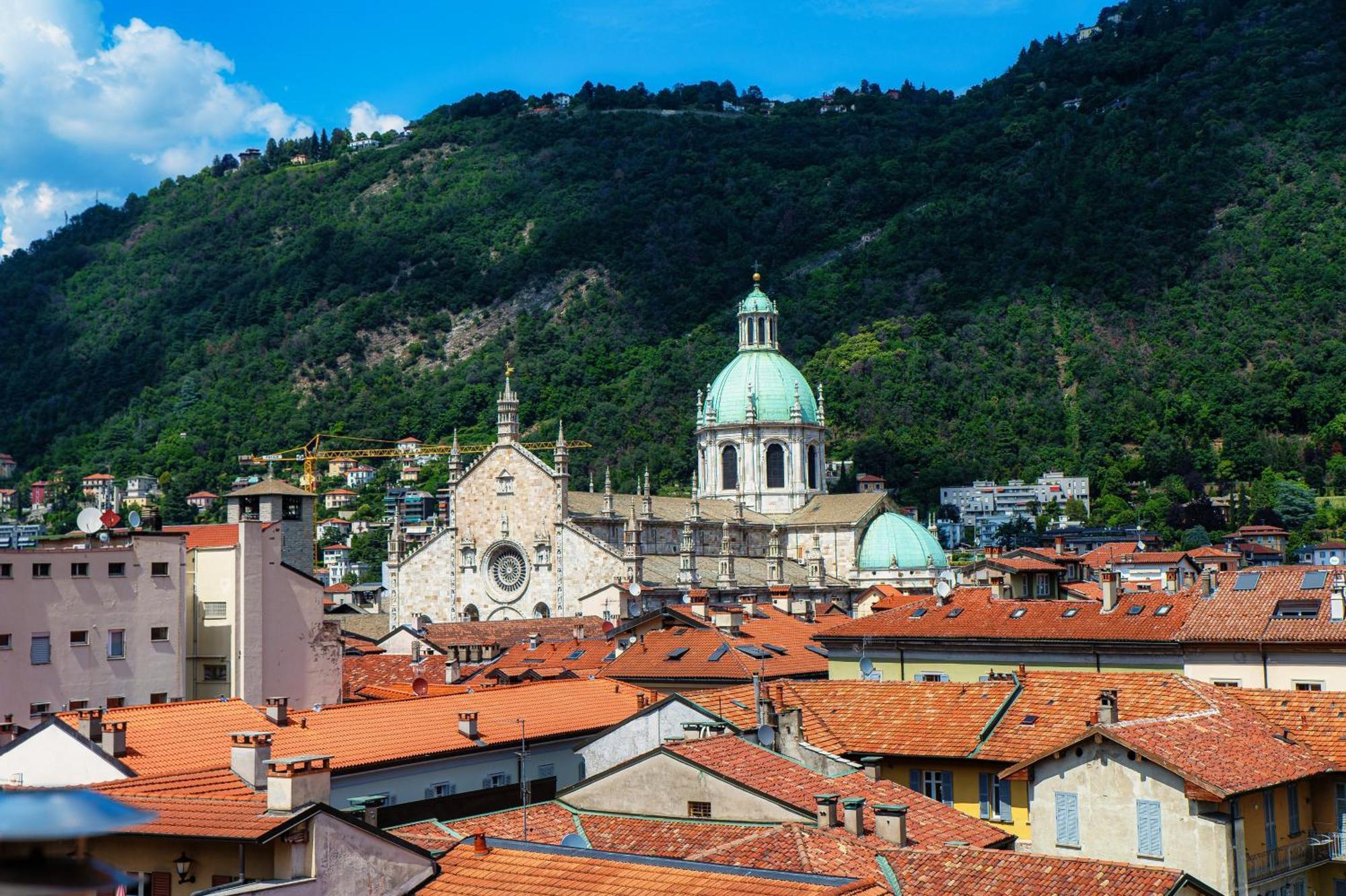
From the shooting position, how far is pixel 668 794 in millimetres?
25234

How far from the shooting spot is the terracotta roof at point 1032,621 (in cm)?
4131

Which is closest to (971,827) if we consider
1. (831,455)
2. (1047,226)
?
(831,455)

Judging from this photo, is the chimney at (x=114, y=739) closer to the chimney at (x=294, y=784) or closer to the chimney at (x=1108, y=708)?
the chimney at (x=294, y=784)

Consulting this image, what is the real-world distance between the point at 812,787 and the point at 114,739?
38.5 feet

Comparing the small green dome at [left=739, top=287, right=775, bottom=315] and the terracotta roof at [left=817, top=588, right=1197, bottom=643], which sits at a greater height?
the small green dome at [left=739, top=287, right=775, bottom=315]

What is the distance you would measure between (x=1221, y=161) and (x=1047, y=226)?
70.8 ft

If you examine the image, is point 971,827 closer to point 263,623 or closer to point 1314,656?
point 1314,656

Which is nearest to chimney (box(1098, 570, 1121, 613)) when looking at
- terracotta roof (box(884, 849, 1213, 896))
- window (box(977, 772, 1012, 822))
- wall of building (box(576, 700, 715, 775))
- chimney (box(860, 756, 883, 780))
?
window (box(977, 772, 1012, 822))

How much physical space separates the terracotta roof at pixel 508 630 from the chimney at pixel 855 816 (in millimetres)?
44210

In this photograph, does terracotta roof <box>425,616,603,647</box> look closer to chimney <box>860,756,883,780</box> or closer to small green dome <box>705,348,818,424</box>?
small green dome <box>705,348,818,424</box>

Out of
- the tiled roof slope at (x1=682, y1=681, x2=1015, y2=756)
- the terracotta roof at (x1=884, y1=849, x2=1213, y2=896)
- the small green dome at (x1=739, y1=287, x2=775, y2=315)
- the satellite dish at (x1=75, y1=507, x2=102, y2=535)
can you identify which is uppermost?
the small green dome at (x1=739, y1=287, x2=775, y2=315)

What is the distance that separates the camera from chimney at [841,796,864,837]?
22625 mm

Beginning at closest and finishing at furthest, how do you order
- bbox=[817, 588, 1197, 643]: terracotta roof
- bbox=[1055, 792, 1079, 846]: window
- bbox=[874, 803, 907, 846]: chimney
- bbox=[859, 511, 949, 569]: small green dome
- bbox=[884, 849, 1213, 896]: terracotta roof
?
1. bbox=[884, 849, 1213, 896]: terracotta roof
2. bbox=[874, 803, 907, 846]: chimney
3. bbox=[1055, 792, 1079, 846]: window
4. bbox=[817, 588, 1197, 643]: terracotta roof
5. bbox=[859, 511, 949, 569]: small green dome

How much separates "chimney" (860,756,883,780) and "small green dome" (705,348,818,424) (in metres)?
81.0
